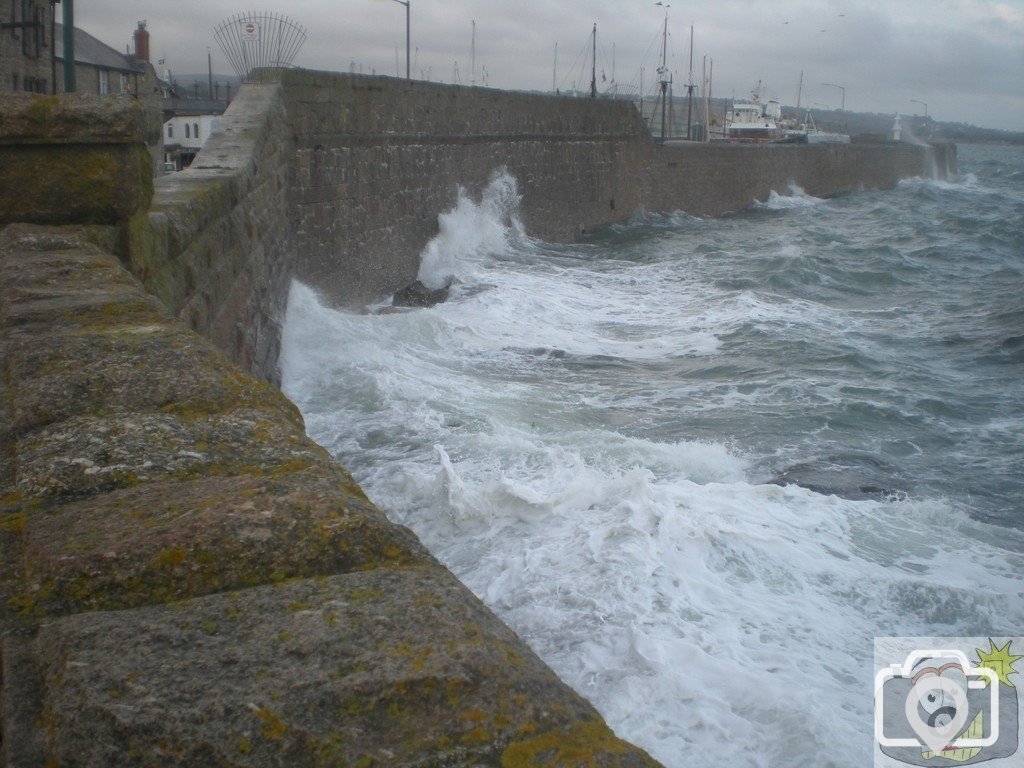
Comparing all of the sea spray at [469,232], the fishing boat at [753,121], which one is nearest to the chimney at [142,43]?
the sea spray at [469,232]

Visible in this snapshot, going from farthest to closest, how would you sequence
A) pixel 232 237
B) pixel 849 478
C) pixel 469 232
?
pixel 469 232
pixel 849 478
pixel 232 237

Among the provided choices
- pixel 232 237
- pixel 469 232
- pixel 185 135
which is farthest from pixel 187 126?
pixel 232 237

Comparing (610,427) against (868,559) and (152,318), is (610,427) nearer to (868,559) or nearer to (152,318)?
(868,559)

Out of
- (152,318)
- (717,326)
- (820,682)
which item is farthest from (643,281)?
(152,318)

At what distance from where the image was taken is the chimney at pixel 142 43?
114 feet

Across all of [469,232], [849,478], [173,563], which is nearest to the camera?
[173,563]

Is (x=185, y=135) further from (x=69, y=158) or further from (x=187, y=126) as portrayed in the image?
(x=69, y=158)

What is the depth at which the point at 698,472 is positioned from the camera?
22.6 feet

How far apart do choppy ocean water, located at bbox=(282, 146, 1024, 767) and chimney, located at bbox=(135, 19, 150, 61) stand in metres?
23.9

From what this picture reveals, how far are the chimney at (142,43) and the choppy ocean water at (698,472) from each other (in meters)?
23.9

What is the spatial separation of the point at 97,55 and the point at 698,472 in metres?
29.9

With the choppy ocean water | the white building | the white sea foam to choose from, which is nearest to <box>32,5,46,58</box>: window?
the white building

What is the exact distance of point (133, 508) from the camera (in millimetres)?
1772

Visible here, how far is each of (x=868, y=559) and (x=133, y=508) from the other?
475 cm
